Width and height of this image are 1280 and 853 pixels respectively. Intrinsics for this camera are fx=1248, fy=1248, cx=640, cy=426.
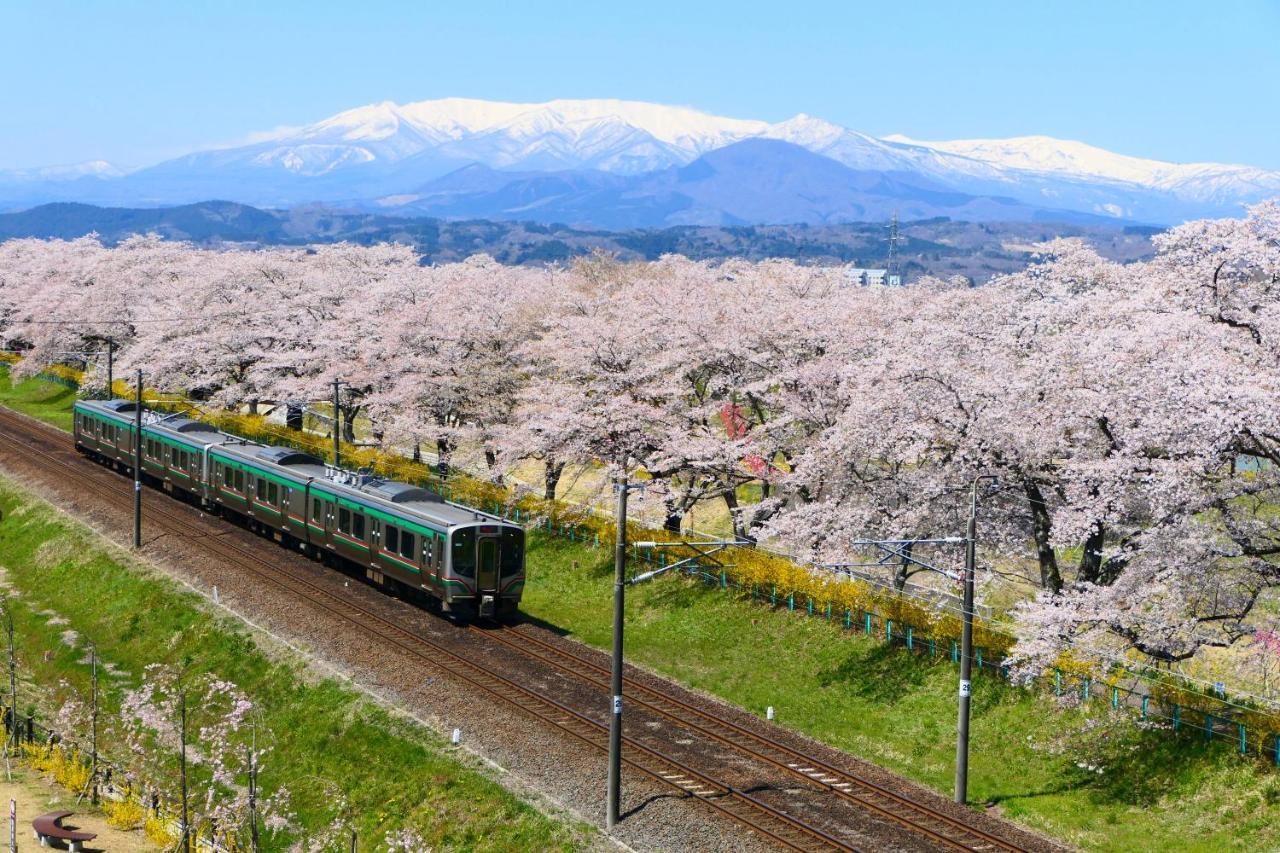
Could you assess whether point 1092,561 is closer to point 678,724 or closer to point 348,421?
point 678,724

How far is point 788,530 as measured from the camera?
1225 inches

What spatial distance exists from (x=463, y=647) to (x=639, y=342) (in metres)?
12.9

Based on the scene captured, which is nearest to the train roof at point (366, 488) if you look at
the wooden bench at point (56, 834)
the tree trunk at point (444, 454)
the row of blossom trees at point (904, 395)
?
the row of blossom trees at point (904, 395)

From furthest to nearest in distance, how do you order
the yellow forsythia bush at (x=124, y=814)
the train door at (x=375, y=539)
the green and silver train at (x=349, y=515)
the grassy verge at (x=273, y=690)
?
the train door at (x=375, y=539)
the green and silver train at (x=349, y=515)
the yellow forsythia bush at (x=124, y=814)
the grassy verge at (x=273, y=690)

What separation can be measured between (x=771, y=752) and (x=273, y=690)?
12.7 metres

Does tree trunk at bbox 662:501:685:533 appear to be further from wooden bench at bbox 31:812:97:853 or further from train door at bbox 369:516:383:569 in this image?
wooden bench at bbox 31:812:97:853

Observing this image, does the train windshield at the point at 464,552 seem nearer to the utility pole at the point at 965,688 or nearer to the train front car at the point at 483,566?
the train front car at the point at 483,566

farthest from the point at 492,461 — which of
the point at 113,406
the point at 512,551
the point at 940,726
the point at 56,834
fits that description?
the point at 56,834

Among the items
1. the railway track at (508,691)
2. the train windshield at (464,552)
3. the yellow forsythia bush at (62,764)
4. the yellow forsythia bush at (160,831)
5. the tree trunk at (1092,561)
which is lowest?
the yellow forsythia bush at (62,764)

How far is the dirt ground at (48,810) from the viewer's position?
24.3 metres

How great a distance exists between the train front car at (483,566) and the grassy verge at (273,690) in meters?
4.43

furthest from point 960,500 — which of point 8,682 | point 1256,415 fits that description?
point 8,682

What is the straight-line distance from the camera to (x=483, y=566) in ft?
107

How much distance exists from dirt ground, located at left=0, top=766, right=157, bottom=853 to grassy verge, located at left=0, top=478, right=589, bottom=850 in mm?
3179
